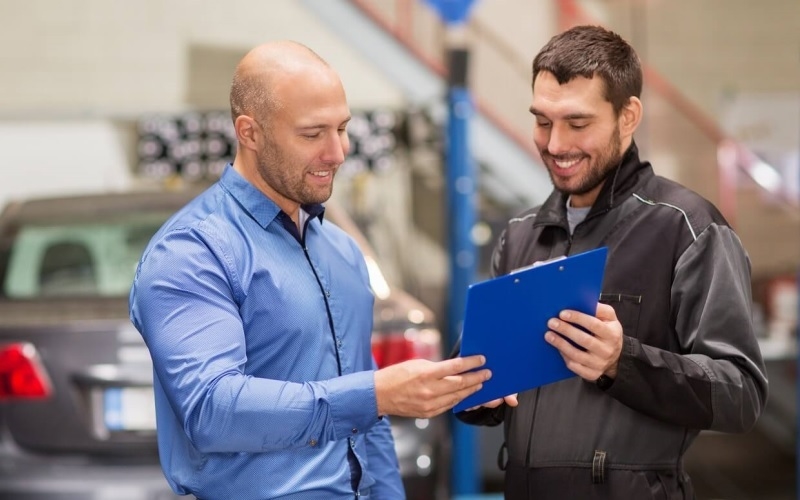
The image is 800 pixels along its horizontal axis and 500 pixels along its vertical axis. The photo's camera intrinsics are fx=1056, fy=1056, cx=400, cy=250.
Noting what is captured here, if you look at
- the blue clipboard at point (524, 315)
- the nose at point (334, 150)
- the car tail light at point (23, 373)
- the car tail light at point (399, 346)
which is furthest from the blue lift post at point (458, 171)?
the blue clipboard at point (524, 315)

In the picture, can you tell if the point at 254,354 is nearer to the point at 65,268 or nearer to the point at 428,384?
the point at 428,384

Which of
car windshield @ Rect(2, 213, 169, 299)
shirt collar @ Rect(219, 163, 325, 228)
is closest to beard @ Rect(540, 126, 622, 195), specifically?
shirt collar @ Rect(219, 163, 325, 228)

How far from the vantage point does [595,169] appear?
6.77 feet

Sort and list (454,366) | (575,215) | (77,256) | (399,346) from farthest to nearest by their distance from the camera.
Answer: (77,256)
(399,346)
(575,215)
(454,366)

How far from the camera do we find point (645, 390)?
188cm

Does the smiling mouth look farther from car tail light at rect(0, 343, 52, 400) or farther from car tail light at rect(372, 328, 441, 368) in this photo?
car tail light at rect(0, 343, 52, 400)

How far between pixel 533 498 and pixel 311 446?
0.49 m

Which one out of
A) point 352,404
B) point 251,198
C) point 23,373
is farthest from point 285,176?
point 23,373

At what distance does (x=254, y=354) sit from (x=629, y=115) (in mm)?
863

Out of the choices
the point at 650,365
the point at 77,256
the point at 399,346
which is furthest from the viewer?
the point at 77,256

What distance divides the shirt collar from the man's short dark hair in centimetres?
60

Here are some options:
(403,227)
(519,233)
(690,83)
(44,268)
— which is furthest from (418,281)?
(519,233)

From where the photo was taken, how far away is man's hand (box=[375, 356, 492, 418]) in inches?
69.7

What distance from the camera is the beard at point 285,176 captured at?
6.59 feet
